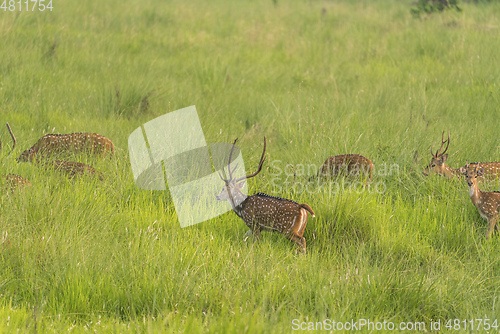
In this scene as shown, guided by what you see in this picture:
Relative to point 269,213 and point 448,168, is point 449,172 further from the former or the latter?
point 269,213

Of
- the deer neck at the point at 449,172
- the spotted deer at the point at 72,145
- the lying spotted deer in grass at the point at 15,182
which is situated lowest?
the deer neck at the point at 449,172

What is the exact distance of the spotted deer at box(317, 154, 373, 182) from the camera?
5.22 m

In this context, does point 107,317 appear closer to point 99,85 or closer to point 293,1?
point 99,85

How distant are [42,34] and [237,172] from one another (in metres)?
6.55

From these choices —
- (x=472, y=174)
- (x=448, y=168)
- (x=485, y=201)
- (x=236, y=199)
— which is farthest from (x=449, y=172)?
(x=236, y=199)

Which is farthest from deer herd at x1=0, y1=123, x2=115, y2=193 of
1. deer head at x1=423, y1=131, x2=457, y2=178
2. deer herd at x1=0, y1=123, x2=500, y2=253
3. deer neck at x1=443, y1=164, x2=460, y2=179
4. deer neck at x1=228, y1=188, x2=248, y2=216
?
deer neck at x1=443, y1=164, x2=460, y2=179

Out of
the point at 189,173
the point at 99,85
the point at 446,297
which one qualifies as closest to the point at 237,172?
the point at 189,173

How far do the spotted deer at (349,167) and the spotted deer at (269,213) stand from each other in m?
1.12

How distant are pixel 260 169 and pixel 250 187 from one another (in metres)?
0.63

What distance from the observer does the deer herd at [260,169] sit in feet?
13.6

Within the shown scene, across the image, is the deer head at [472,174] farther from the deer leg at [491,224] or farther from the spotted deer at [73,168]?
the spotted deer at [73,168]

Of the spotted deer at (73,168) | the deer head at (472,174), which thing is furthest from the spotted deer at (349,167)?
the spotted deer at (73,168)

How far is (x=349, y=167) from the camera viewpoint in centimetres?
529

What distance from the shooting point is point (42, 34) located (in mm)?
10094
